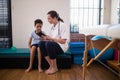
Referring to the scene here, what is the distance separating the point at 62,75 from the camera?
8.94 feet

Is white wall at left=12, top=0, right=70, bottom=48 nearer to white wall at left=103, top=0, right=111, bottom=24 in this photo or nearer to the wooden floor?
white wall at left=103, top=0, right=111, bottom=24

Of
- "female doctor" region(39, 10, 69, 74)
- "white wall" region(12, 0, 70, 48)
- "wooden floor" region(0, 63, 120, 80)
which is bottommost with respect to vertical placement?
"wooden floor" region(0, 63, 120, 80)

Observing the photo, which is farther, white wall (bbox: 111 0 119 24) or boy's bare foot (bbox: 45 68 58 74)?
white wall (bbox: 111 0 119 24)

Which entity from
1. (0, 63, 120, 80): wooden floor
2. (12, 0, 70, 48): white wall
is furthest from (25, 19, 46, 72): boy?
(12, 0, 70, 48): white wall

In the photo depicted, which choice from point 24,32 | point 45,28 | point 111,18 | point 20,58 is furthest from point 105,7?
point 20,58

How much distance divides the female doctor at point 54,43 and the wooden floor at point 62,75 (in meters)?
0.18

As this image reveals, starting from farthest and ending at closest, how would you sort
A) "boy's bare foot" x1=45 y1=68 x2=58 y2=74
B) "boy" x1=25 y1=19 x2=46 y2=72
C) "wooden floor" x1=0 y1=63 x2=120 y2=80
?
1. "boy" x1=25 y1=19 x2=46 y2=72
2. "boy's bare foot" x1=45 y1=68 x2=58 y2=74
3. "wooden floor" x1=0 y1=63 x2=120 y2=80

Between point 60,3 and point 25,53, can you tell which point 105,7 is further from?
point 25,53

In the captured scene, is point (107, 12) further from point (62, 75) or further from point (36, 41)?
point (62, 75)

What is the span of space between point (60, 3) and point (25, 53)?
119 centimetres

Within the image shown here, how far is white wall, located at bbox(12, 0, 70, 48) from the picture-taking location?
357 cm

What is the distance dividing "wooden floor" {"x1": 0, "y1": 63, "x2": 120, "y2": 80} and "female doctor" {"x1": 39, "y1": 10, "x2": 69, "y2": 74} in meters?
0.18

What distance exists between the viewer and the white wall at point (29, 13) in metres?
3.57

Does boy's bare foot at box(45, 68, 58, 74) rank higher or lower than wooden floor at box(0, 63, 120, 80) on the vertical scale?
higher
